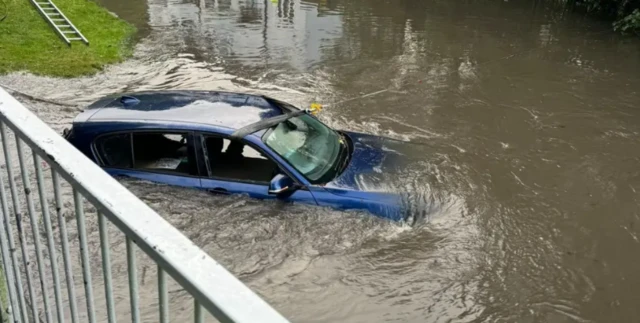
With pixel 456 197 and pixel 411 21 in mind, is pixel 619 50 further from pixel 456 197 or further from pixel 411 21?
pixel 456 197

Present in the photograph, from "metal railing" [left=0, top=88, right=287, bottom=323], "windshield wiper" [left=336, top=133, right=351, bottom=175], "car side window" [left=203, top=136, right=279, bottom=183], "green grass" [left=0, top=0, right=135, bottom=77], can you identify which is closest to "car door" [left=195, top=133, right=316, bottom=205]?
"car side window" [left=203, top=136, right=279, bottom=183]

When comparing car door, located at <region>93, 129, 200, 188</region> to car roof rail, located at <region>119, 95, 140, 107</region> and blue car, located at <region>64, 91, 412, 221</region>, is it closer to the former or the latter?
blue car, located at <region>64, 91, 412, 221</region>

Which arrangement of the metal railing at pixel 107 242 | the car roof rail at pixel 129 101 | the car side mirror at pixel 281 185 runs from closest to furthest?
1. the metal railing at pixel 107 242
2. the car side mirror at pixel 281 185
3. the car roof rail at pixel 129 101

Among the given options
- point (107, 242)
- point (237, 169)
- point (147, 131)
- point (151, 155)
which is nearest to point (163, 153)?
point (151, 155)

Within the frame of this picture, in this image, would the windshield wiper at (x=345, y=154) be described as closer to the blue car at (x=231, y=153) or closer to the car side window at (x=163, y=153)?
the blue car at (x=231, y=153)

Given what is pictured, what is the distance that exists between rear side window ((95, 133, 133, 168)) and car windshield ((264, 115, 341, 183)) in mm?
1493

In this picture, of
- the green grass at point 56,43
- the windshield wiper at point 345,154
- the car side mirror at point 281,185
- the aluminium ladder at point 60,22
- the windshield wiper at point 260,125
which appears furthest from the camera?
the aluminium ladder at point 60,22

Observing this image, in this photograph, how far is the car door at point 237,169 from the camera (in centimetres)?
575

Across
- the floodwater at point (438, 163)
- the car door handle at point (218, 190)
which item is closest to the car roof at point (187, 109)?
the car door handle at point (218, 190)

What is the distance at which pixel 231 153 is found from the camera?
593 cm

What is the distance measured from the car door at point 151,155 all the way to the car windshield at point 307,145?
85cm

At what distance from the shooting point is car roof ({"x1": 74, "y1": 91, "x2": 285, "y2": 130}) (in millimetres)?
5922

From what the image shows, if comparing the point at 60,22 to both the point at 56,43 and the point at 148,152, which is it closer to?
the point at 56,43

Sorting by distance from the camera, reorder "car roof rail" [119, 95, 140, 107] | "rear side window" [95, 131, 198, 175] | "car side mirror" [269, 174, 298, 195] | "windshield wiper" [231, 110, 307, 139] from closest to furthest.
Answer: "car side mirror" [269, 174, 298, 195], "windshield wiper" [231, 110, 307, 139], "rear side window" [95, 131, 198, 175], "car roof rail" [119, 95, 140, 107]
